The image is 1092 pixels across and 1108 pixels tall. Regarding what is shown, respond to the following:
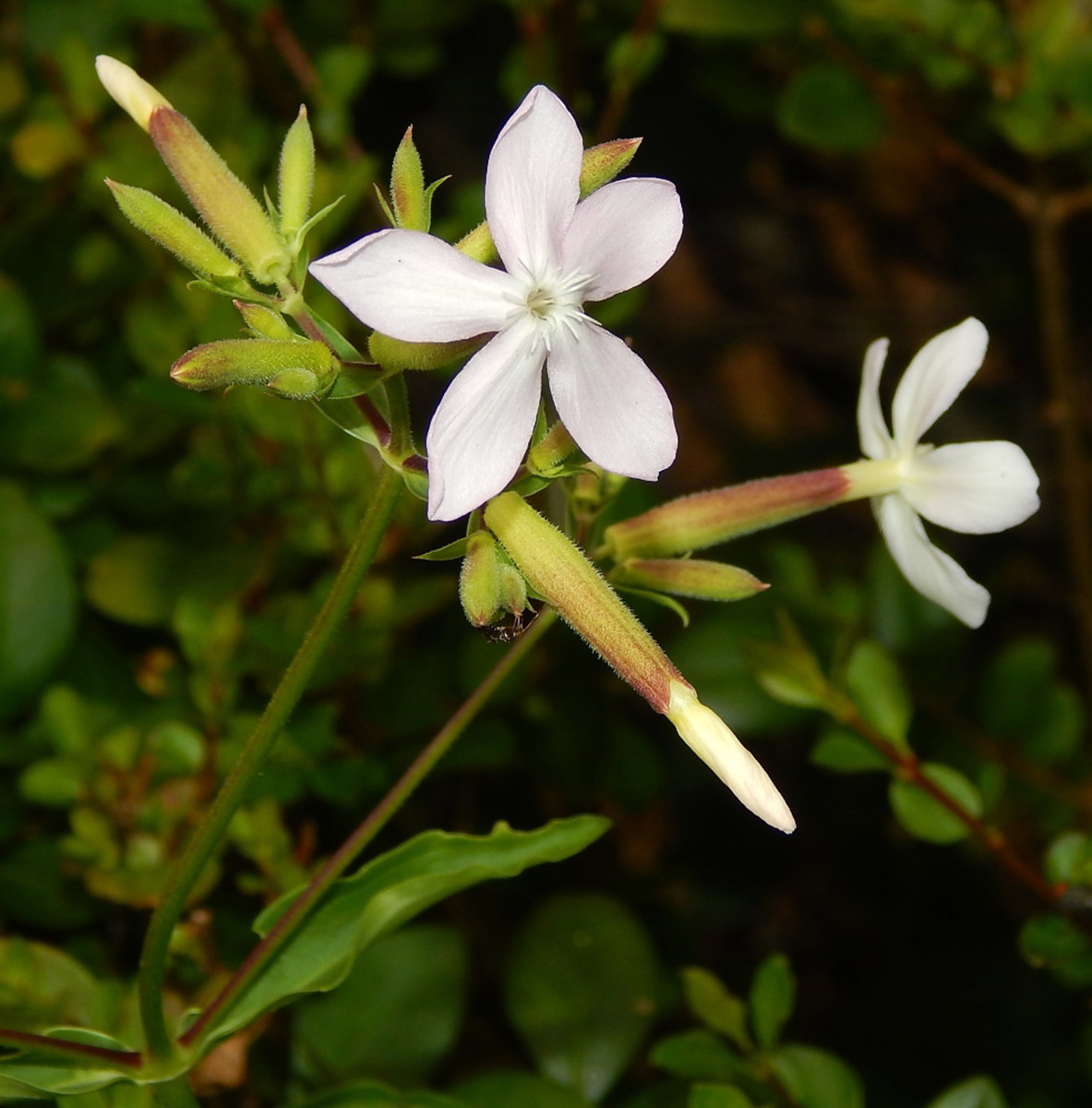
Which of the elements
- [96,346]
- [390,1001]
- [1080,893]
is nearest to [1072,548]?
[1080,893]

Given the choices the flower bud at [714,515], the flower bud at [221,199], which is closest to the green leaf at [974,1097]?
the flower bud at [714,515]

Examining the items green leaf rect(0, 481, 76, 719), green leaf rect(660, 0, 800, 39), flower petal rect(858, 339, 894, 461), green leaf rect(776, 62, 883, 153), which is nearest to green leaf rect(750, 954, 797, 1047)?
flower petal rect(858, 339, 894, 461)

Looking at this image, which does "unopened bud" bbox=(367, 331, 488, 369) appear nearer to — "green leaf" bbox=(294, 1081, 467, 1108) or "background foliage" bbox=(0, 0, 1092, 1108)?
"background foliage" bbox=(0, 0, 1092, 1108)

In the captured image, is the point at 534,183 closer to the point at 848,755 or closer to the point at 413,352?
the point at 413,352

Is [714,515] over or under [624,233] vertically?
under

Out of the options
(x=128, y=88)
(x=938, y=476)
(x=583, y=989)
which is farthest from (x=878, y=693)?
(x=128, y=88)

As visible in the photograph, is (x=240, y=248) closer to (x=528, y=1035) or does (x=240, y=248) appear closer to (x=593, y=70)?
(x=528, y=1035)

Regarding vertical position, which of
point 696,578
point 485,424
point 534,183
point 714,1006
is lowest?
point 714,1006
